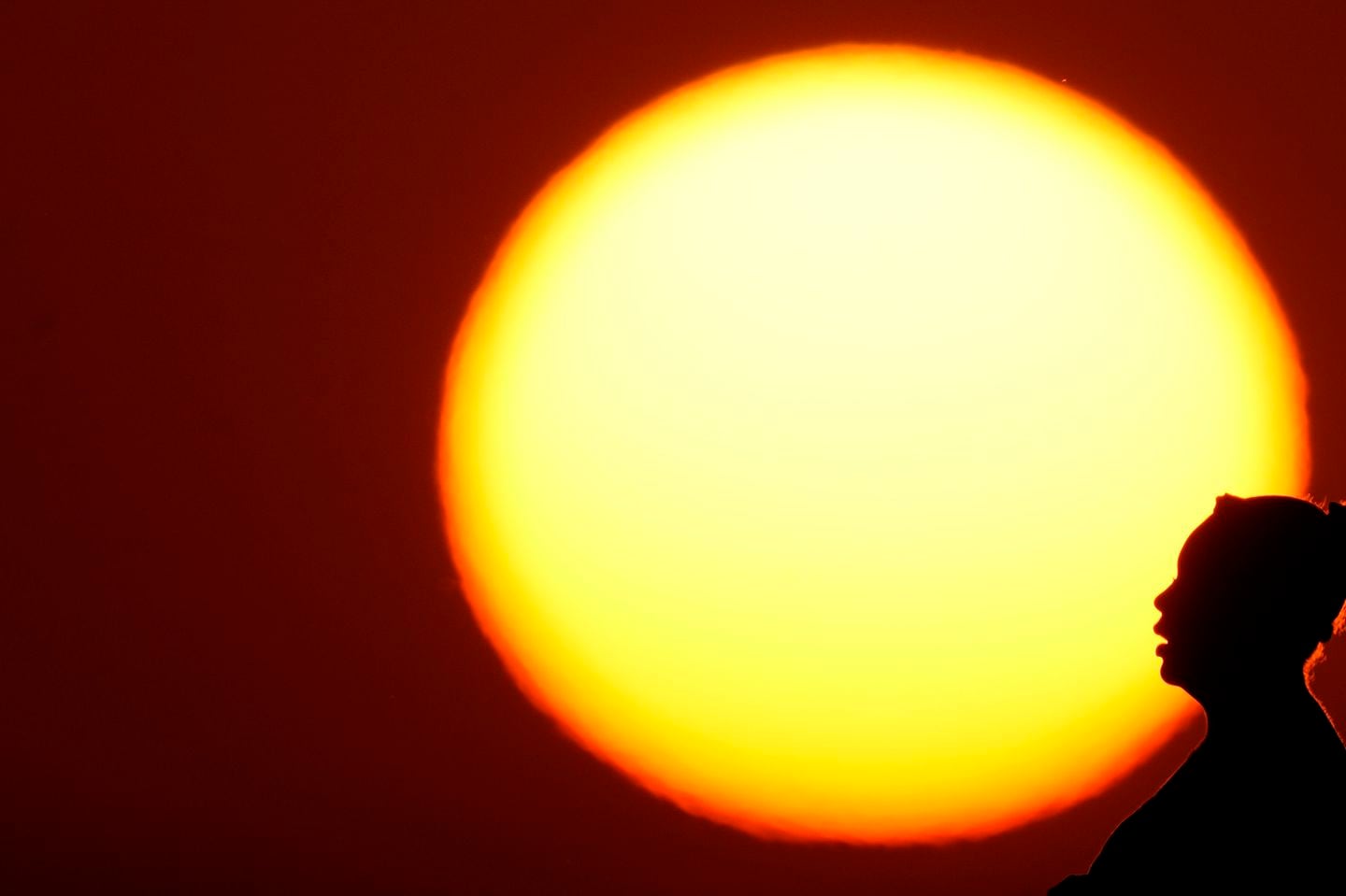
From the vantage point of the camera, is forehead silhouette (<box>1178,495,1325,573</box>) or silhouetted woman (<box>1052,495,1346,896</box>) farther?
forehead silhouette (<box>1178,495,1325,573</box>)

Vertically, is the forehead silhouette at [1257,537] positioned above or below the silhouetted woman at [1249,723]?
above

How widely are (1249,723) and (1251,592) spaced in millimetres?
125

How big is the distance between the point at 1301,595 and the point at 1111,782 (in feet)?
15.0

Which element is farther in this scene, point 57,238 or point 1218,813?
point 57,238

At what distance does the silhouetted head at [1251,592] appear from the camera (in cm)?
128

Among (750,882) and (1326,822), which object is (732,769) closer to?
(750,882)

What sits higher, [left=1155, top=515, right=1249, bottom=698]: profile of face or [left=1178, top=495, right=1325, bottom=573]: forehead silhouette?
[left=1178, top=495, right=1325, bottom=573]: forehead silhouette

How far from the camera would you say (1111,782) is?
5500 mm

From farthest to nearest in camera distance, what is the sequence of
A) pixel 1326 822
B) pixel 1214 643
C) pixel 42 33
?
pixel 42 33 → pixel 1214 643 → pixel 1326 822

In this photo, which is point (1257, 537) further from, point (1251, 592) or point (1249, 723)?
point (1249, 723)

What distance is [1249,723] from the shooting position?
1.26m

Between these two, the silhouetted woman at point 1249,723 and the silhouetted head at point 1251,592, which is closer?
the silhouetted woman at point 1249,723

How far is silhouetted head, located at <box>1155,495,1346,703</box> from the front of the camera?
1.28 m

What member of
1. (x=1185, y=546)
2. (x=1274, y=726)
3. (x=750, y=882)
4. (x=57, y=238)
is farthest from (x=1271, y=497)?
(x=57, y=238)
